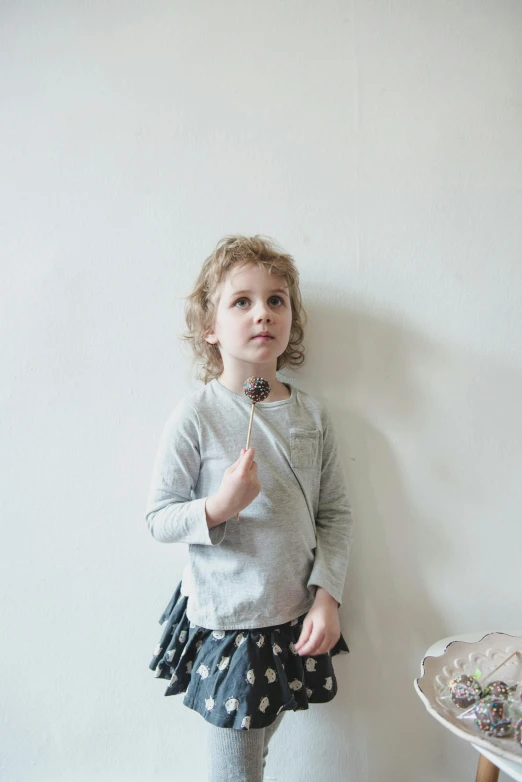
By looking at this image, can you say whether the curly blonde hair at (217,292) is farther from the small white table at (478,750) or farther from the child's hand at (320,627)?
the small white table at (478,750)

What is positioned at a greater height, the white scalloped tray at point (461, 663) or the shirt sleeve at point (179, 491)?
the shirt sleeve at point (179, 491)

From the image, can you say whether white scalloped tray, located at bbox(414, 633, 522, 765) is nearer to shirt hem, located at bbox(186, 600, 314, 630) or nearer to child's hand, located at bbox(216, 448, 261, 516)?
shirt hem, located at bbox(186, 600, 314, 630)

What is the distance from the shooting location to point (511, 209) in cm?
114

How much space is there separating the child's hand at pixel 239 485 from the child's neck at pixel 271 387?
19 centimetres

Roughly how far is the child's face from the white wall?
153mm

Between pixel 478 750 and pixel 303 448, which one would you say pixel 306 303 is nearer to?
pixel 303 448

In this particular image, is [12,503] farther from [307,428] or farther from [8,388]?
[307,428]

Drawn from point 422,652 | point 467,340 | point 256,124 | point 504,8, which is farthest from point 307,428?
point 504,8

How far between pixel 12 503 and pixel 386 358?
85cm

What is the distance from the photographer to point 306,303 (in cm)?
114

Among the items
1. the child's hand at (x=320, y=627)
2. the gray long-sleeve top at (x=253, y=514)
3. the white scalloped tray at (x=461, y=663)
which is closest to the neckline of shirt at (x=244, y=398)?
the gray long-sleeve top at (x=253, y=514)

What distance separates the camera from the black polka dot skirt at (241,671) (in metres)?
0.89

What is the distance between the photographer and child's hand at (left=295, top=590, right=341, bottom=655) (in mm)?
936

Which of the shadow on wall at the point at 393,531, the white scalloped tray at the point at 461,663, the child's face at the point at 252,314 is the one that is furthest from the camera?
the shadow on wall at the point at 393,531
